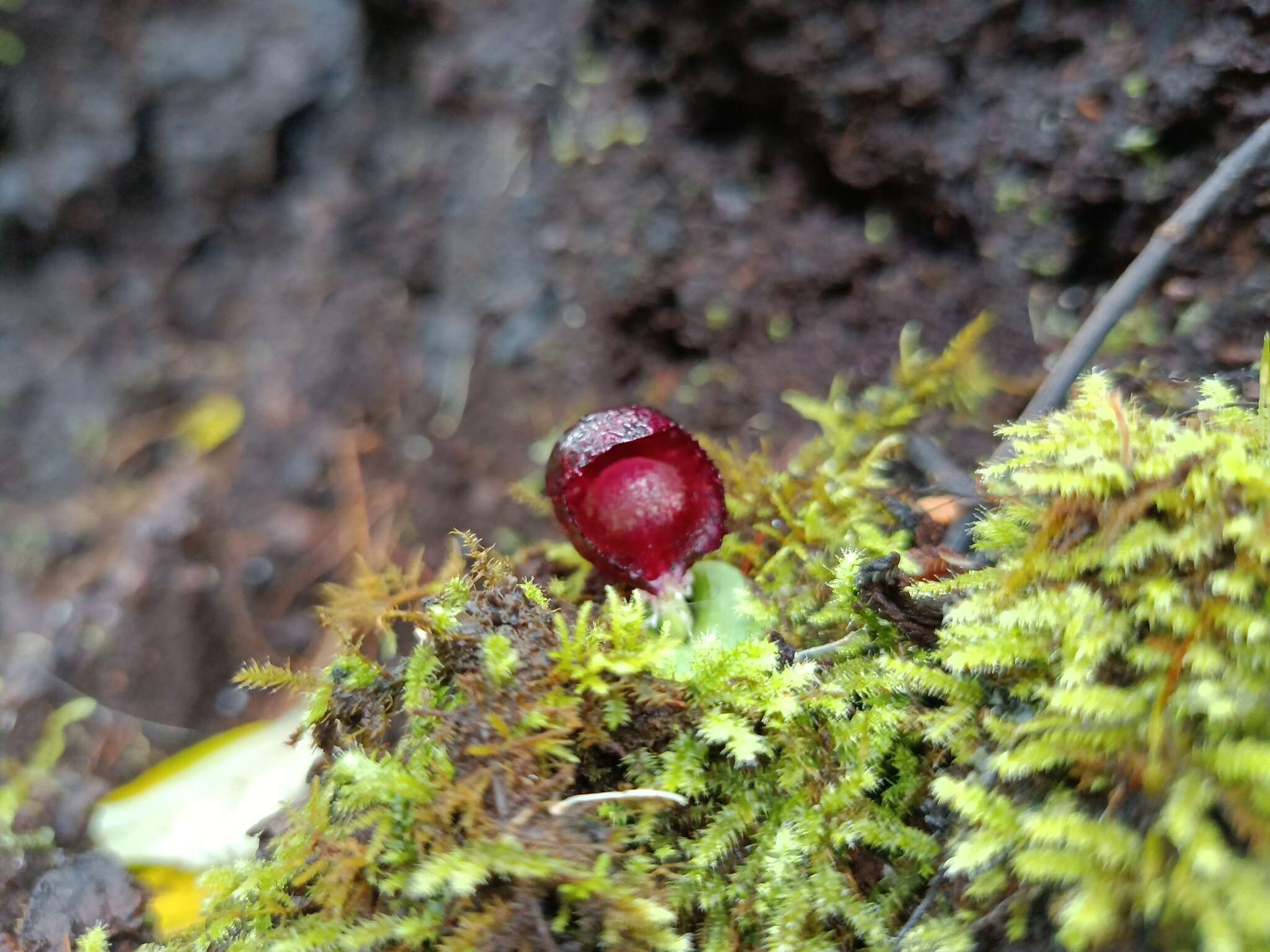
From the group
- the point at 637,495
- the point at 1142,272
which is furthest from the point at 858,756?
the point at 1142,272

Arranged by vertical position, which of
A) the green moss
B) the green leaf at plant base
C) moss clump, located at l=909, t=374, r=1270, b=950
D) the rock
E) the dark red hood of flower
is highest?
moss clump, located at l=909, t=374, r=1270, b=950

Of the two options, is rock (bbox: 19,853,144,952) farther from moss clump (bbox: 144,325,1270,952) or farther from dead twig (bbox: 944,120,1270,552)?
dead twig (bbox: 944,120,1270,552)

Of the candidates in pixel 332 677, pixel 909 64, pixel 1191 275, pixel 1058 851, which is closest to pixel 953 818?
pixel 1058 851

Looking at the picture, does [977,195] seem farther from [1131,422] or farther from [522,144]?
[522,144]

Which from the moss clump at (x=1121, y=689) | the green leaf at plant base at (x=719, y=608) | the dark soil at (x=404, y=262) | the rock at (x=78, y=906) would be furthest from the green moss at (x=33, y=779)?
the moss clump at (x=1121, y=689)

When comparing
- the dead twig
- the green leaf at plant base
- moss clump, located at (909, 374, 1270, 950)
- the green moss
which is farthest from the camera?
the green moss

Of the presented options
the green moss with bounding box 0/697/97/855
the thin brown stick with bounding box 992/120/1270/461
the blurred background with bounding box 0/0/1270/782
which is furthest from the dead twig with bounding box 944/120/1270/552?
the green moss with bounding box 0/697/97/855

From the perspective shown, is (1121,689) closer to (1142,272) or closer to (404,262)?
(1142,272)
